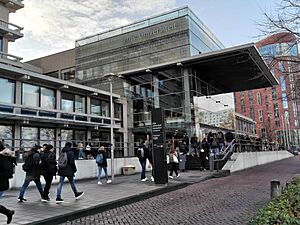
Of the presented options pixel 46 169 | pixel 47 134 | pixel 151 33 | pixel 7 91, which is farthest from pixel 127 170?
pixel 151 33

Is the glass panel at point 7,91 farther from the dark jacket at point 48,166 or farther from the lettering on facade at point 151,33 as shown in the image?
the lettering on facade at point 151,33

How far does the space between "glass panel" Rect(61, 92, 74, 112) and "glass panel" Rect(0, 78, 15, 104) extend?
464cm

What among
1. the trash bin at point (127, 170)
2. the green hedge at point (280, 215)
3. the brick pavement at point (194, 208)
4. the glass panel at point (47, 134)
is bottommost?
the brick pavement at point (194, 208)

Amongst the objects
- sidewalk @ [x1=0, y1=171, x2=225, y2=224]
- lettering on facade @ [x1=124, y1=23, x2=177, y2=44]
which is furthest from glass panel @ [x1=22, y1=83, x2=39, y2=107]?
lettering on facade @ [x1=124, y1=23, x2=177, y2=44]

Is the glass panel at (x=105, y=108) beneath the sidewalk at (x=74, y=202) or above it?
above

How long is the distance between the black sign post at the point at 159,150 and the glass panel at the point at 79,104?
13.8 m

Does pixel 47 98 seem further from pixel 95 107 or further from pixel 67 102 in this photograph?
pixel 95 107

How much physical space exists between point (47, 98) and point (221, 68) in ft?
54.8

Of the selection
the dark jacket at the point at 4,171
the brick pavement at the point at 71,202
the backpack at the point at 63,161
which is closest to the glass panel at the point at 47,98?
the brick pavement at the point at 71,202

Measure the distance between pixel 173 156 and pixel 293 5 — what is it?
9598 mm

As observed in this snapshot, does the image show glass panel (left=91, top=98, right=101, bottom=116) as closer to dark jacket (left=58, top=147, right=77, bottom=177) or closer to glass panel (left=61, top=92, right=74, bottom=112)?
glass panel (left=61, top=92, right=74, bottom=112)

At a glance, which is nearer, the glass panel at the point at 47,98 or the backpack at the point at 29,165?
the backpack at the point at 29,165

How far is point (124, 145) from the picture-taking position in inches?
876

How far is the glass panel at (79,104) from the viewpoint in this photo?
1030 inches
